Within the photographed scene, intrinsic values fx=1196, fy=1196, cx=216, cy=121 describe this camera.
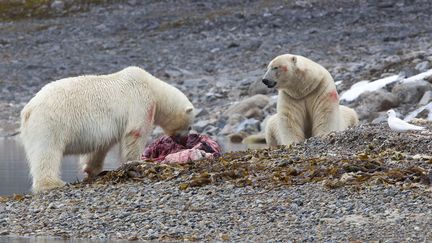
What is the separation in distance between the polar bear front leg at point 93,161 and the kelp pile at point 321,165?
1.47m

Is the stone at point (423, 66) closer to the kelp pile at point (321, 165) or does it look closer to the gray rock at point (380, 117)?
the gray rock at point (380, 117)

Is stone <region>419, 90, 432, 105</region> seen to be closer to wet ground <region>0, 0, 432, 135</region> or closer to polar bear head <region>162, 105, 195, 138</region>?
wet ground <region>0, 0, 432, 135</region>

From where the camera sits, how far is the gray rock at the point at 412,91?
25.4m

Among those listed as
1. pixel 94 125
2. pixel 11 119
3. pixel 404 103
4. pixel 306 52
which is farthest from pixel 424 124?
pixel 306 52

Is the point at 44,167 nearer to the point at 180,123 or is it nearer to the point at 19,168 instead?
the point at 180,123

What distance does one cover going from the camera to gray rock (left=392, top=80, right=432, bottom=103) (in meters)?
25.4

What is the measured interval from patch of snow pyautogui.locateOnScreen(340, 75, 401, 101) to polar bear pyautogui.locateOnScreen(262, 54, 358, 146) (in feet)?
35.6

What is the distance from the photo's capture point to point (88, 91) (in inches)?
577

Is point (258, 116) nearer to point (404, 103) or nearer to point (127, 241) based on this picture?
point (404, 103)

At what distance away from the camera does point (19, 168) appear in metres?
19.2

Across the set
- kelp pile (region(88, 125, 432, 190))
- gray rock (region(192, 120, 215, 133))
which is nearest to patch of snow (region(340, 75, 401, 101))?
gray rock (region(192, 120, 215, 133))

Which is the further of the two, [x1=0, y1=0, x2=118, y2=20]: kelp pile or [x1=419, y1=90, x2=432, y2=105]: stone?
[x1=0, y1=0, x2=118, y2=20]: kelp pile

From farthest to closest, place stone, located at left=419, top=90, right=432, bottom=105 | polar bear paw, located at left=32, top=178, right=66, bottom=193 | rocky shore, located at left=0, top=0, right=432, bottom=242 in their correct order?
stone, located at left=419, top=90, right=432, bottom=105, polar bear paw, located at left=32, top=178, right=66, bottom=193, rocky shore, located at left=0, top=0, right=432, bottom=242

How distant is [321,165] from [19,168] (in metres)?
8.02
